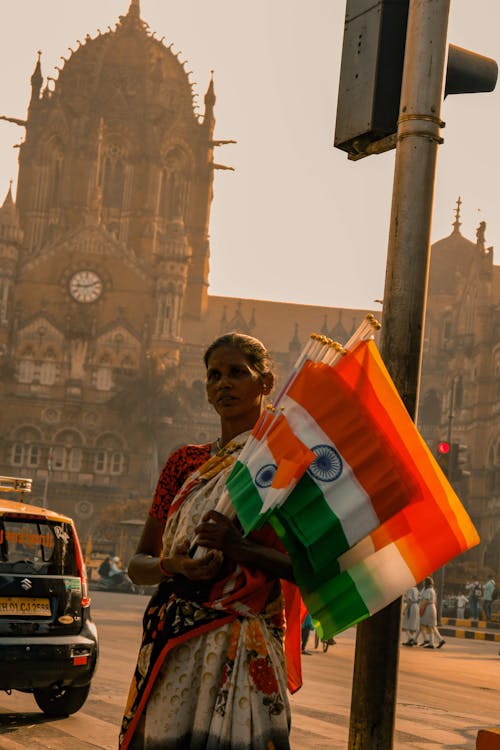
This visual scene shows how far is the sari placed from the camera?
11.8 ft

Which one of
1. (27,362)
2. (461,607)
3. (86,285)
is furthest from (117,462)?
(461,607)

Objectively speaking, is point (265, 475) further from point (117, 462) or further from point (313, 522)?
point (117, 462)

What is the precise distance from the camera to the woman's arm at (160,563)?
12.0 feet

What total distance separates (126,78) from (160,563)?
300 feet

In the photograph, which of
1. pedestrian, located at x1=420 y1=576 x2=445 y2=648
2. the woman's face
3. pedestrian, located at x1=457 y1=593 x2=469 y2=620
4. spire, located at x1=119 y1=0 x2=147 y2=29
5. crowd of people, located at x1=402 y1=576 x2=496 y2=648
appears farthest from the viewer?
spire, located at x1=119 y1=0 x2=147 y2=29

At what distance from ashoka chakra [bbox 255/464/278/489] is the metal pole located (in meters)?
0.48

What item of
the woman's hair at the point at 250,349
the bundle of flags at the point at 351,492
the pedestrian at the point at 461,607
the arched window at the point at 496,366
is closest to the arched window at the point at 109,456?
the arched window at the point at 496,366

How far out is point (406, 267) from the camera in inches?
151

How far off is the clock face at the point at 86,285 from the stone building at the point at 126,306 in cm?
13

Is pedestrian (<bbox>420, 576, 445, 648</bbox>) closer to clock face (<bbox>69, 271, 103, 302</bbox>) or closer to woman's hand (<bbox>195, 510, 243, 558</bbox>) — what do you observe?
woman's hand (<bbox>195, 510, 243, 558</bbox>)

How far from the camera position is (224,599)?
370 cm

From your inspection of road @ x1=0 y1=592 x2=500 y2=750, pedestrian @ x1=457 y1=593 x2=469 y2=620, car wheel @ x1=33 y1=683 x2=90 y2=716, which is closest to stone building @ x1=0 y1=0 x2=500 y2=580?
pedestrian @ x1=457 y1=593 x2=469 y2=620

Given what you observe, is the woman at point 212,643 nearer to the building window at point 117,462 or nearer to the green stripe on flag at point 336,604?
the green stripe on flag at point 336,604

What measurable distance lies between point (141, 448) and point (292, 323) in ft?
68.7
